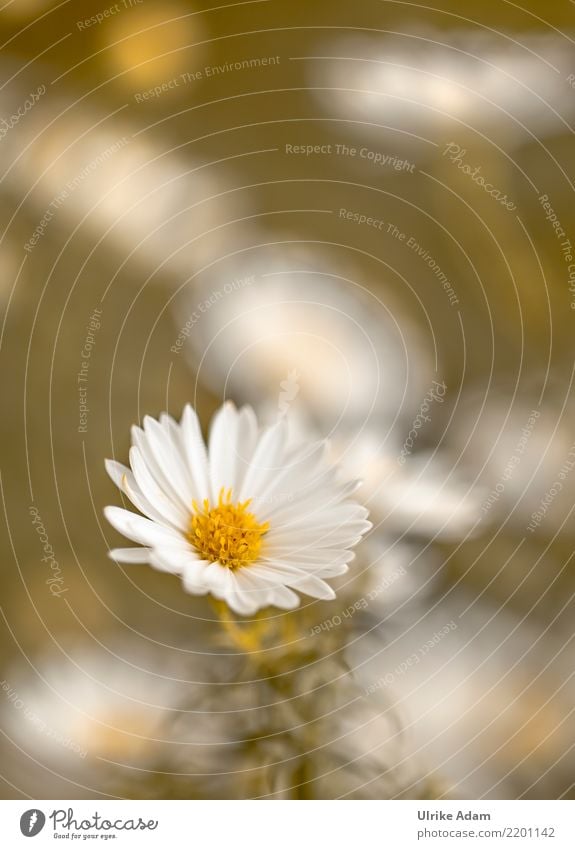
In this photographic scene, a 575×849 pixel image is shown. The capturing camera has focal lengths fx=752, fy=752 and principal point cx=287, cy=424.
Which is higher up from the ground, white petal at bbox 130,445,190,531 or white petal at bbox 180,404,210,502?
white petal at bbox 180,404,210,502

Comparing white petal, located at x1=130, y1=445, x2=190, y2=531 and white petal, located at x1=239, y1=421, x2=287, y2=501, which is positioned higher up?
white petal, located at x1=239, y1=421, x2=287, y2=501

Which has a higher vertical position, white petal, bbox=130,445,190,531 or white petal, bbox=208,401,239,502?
white petal, bbox=208,401,239,502

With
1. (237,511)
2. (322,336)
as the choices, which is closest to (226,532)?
(237,511)

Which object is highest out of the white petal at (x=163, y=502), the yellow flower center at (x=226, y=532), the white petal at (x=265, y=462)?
the white petal at (x=265, y=462)

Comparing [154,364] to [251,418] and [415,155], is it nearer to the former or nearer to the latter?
[251,418]

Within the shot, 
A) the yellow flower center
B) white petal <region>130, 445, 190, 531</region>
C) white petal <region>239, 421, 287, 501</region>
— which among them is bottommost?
the yellow flower center

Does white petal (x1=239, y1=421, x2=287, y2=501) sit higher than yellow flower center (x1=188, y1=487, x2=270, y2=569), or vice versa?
white petal (x1=239, y1=421, x2=287, y2=501)
